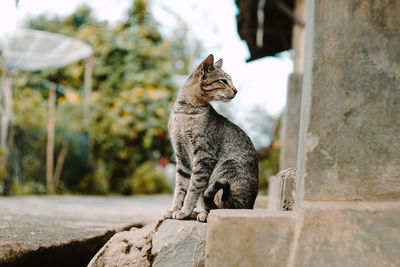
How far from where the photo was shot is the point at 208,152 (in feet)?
8.09

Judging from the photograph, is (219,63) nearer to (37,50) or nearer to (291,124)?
(291,124)

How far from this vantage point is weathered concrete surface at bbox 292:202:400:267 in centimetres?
166

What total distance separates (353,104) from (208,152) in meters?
0.96

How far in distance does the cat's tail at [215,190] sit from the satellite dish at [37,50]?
26.2 feet

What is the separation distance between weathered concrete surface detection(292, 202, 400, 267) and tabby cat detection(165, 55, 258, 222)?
75 centimetres

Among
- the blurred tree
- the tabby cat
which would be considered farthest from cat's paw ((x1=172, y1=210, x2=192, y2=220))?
the blurred tree

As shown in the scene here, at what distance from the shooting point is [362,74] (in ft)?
5.85

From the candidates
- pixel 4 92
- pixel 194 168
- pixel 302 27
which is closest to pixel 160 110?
pixel 4 92

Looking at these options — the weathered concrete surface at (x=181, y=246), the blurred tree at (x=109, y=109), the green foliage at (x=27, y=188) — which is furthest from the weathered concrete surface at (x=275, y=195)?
the blurred tree at (x=109, y=109)

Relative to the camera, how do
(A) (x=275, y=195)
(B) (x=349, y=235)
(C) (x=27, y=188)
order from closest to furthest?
(B) (x=349, y=235), (A) (x=275, y=195), (C) (x=27, y=188)

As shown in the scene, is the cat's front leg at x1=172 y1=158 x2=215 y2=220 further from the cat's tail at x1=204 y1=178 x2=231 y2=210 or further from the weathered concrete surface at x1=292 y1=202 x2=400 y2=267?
the weathered concrete surface at x1=292 y1=202 x2=400 y2=267

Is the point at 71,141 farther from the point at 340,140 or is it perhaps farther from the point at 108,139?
the point at 340,140

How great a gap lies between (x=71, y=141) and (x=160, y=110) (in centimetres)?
247

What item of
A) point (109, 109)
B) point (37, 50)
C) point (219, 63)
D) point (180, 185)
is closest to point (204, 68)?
point (219, 63)
